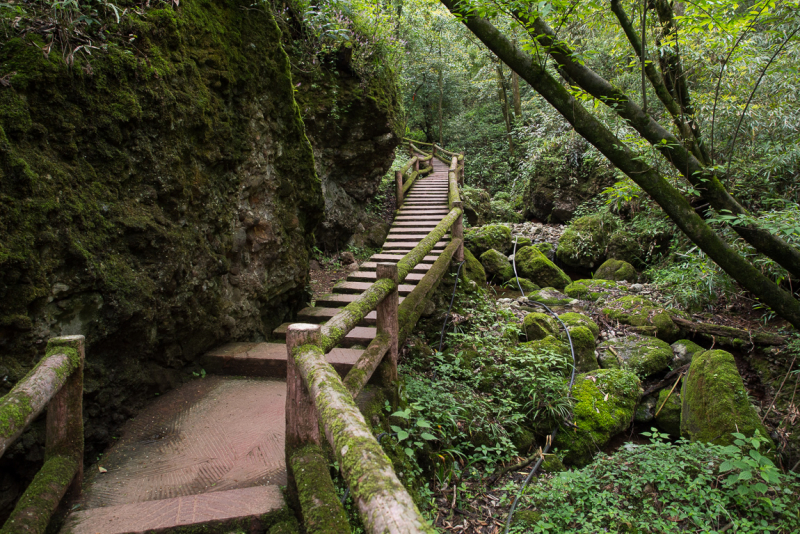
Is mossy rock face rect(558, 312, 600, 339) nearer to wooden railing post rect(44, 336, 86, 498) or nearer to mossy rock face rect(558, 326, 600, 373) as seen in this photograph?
mossy rock face rect(558, 326, 600, 373)

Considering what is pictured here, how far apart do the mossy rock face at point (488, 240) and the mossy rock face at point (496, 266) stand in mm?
549

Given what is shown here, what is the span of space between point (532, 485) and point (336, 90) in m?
6.76

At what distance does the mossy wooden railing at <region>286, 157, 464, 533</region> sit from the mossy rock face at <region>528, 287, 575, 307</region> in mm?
4631

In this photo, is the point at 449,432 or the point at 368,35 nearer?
the point at 449,432

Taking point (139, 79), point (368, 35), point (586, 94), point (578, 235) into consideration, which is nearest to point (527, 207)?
point (578, 235)

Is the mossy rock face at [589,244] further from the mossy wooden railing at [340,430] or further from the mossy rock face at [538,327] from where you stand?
the mossy wooden railing at [340,430]

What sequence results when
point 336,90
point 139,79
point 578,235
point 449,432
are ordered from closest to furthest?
point 139,79 → point 449,432 → point 336,90 → point 578,235

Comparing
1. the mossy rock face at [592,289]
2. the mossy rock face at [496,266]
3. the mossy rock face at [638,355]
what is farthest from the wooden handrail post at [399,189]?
the mossy rock face at [638,355]

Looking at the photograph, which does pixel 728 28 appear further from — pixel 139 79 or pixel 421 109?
pixel 421 109

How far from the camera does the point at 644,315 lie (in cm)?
641

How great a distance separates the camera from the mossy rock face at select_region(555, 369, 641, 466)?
412 centimetres

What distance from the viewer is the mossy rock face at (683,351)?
5.50 metres

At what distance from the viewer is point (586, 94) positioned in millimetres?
3715

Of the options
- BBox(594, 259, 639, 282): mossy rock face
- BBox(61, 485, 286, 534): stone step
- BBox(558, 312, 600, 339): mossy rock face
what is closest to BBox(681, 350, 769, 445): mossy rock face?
BBox(558, 312, 600, 339): mossy rock face
